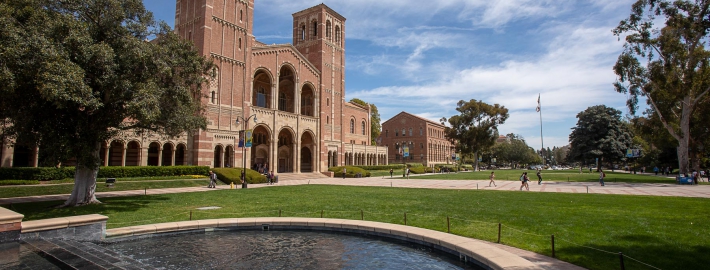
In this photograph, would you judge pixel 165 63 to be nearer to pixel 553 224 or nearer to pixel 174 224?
pixel 174 224

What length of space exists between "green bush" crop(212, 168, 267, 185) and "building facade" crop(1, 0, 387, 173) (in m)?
3.16

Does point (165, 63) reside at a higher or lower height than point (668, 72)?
lower

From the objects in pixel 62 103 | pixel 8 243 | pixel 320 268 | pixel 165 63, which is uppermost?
pixel 165 63

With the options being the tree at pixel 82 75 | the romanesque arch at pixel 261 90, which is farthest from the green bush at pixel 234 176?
the tree at pixel 82 75

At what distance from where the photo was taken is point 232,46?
3769 cm

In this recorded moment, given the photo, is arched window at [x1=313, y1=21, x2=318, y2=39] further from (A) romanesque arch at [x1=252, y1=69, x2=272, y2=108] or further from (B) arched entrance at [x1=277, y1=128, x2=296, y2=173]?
(B) arched entrance at [x1=277, y1=128, x2=296, y2=173]

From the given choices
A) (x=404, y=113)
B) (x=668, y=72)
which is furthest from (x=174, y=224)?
(x=404, y=113)

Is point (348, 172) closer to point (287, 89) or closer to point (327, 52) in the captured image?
point (287, 89)

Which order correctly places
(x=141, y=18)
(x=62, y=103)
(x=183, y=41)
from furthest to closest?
(x=183, y=41) < (x=141, y=18) < (x=62, y=103)

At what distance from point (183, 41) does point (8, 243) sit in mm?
12434

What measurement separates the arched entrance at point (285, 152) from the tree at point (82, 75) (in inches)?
1123

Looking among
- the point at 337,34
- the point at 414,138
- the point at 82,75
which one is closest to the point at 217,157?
the point at 82,75

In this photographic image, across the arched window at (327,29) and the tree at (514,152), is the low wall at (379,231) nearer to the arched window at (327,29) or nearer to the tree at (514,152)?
the arched window at (327,29)

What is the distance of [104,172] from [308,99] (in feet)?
93.1
